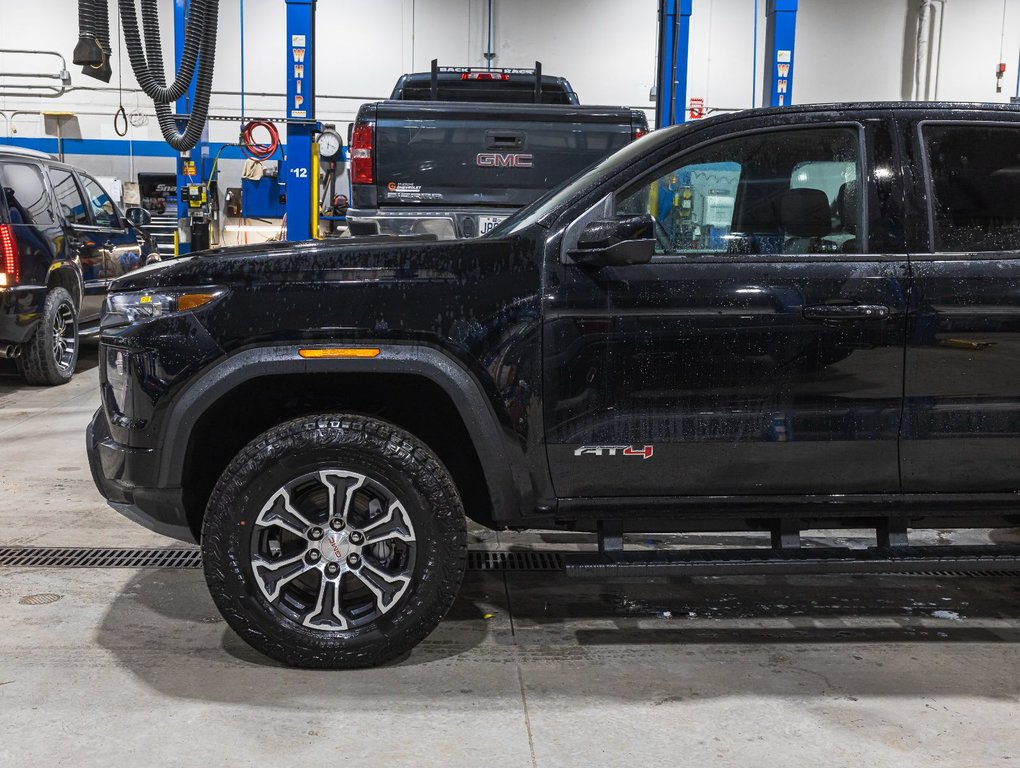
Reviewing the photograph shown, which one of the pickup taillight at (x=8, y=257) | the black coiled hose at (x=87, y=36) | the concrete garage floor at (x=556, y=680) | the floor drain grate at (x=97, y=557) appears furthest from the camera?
the pickup taillight at (x=8, y=257)

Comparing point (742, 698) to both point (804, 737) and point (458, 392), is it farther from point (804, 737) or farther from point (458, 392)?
point (458, 392)

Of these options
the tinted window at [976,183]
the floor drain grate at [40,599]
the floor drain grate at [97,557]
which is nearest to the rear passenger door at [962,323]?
the tinted window at [976,183]

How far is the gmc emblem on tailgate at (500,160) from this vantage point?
277 inches

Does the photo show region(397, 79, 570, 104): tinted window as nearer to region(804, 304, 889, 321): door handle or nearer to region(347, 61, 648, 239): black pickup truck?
region(347, 61, 648, 239): black pickup truck

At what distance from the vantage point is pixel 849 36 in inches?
711

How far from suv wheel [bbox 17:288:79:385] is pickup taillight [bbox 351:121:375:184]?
3083mm

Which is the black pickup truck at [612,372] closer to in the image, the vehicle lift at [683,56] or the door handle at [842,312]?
the door handle at [842,312]

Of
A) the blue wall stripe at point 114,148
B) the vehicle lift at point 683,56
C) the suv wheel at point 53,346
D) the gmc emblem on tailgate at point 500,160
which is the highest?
the vehicle lift at point 683,56

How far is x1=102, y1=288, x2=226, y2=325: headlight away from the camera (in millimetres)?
3102

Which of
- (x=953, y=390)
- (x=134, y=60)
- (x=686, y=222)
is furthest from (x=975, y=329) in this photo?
(x=134, y=60)

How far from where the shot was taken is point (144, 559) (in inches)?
170

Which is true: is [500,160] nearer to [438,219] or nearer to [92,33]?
[438,219]

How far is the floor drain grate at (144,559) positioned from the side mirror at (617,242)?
1.65 meters

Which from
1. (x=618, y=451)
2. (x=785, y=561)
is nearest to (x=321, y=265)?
(x=618, y=451)
